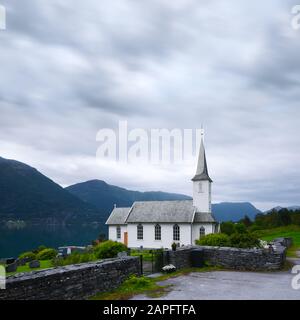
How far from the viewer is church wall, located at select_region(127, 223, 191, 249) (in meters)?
45.8

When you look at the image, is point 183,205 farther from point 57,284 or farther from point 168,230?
point 57,284

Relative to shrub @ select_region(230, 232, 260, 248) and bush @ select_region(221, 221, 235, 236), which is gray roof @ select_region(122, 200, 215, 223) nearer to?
bush @ select_region(221, 221, 235, 236)

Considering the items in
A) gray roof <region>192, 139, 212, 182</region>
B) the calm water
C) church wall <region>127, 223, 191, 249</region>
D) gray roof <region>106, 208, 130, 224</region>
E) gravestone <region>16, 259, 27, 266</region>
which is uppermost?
gray roof <region>192, 139, 212, 182</region>

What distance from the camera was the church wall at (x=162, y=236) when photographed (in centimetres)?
4578

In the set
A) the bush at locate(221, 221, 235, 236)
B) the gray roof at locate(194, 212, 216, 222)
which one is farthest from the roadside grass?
the bush at locate(221, 221, 235, 236)

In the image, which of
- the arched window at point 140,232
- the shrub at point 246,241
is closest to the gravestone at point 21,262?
the arched window at point 140,232

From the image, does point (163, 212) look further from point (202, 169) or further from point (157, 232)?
point (202, 169)

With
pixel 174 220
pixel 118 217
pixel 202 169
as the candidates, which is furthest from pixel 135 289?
pixel 118 217

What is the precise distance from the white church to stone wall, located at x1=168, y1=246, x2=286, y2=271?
76.9 ft

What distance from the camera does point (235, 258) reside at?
69.5 ft

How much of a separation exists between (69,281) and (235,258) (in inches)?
439

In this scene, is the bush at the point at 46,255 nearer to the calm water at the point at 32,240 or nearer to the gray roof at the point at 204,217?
the gray roof at the point at 204,217
